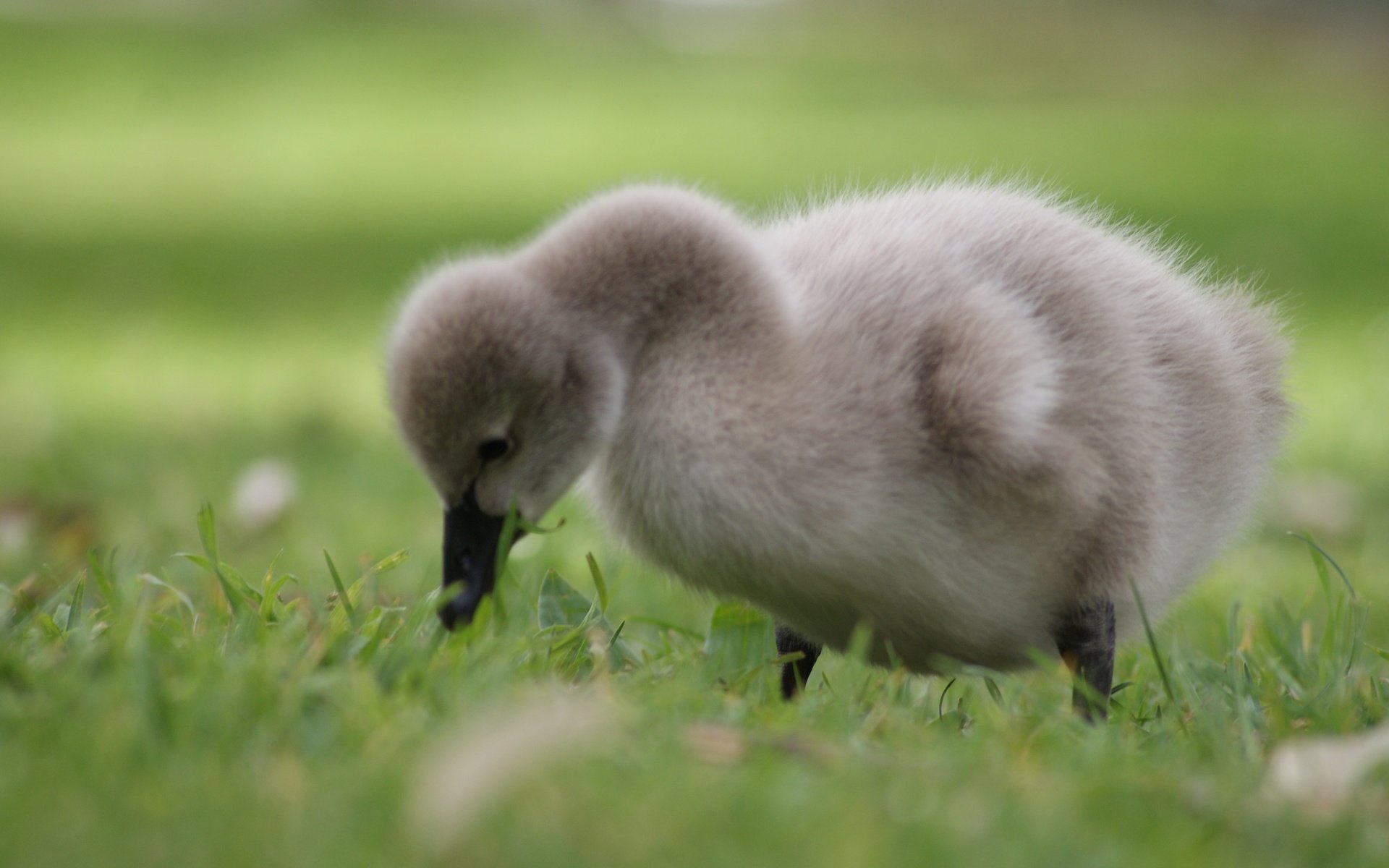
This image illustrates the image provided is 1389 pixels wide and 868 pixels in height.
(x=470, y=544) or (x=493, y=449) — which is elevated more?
(x=493, y=449)

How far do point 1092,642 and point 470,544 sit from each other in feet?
3.86

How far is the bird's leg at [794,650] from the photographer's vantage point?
10.2ft

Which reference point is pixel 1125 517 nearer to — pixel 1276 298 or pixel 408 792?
pixel 1276 298

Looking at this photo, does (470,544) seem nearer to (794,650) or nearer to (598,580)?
(598,580)

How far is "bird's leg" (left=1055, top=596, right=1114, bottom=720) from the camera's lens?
298 cm

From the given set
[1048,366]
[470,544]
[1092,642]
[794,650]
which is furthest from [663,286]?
[1092,642]

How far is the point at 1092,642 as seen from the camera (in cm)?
299

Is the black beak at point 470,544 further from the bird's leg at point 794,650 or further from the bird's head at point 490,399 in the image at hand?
the bird's leg at point 794,650

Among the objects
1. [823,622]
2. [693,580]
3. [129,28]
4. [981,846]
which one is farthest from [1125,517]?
[129,28]

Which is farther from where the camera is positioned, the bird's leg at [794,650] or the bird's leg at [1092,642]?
the bird's leg at [794,650]

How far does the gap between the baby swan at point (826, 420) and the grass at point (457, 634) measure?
0.51 ft

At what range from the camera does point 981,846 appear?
1878 millimetres

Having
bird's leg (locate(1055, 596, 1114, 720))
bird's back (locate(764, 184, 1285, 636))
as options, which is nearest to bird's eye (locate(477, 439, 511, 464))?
A: bird's back (locate(764, 184, 1285, 636))

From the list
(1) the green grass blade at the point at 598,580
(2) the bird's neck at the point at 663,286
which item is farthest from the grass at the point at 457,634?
(2) the bird's neck at the point at 663,286
